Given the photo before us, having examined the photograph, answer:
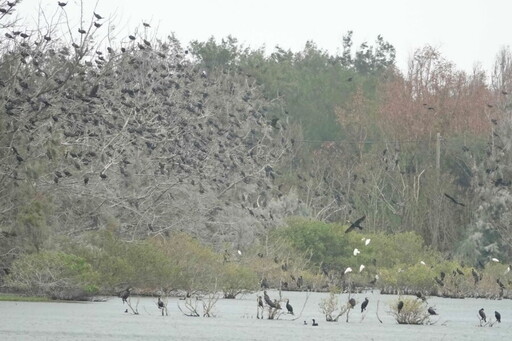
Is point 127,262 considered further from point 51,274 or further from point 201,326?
point 201,326

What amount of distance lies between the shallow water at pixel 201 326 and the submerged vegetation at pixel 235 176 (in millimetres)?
1947

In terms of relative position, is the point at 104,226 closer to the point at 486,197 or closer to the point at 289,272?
the point at 289,272

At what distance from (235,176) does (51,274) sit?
1942 cm

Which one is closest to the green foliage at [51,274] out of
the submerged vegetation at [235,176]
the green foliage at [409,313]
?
the submerged vegetation at [235,176]

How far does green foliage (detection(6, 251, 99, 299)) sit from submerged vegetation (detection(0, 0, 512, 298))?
0.07 metres

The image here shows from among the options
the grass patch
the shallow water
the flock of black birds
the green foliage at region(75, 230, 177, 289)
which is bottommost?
the shallow water

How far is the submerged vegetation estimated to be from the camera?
4609cm

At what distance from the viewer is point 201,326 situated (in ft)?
133

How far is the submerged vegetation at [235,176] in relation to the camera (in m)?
46.1

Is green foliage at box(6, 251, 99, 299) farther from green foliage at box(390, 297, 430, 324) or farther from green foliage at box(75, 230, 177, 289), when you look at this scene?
green foliage at box(390, 297, 430, 324)

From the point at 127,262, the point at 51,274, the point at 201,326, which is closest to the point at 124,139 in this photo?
the point at 127,262

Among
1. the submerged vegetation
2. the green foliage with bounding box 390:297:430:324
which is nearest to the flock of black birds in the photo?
the submerged vegetation

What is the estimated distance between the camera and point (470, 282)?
208ft

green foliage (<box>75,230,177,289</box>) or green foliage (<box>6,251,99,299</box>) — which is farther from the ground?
green foliage (<box>75,230,177,289</box>)
